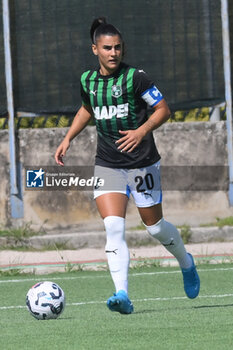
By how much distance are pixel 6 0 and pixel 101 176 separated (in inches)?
256

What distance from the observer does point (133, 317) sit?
25.0 ft

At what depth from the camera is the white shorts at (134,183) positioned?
26.7ft

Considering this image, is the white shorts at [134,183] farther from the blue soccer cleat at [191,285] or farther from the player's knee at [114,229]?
the blue soccer cleat at [191,285]

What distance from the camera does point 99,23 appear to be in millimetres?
8344

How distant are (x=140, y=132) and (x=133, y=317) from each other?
4.60ft

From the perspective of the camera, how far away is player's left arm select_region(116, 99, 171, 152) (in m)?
7.76

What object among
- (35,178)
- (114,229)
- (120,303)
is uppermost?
(114,229)

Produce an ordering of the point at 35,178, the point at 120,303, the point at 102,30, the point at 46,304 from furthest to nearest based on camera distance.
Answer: the point at 35,178 → the point at 102,30 → the point at 46,304 → the point at 120,303

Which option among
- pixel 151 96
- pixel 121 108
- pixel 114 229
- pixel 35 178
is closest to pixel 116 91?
pixel 121 108

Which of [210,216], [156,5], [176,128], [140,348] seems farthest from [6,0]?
[140,348]

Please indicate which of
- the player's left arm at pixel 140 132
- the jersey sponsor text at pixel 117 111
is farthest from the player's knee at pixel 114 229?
the jersey sponsor text at pixel 117 111

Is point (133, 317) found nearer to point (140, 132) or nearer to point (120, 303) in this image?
point (120, 303)

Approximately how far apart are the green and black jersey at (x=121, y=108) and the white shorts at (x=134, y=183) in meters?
0.05

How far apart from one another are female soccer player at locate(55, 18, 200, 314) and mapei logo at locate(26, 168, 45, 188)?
5886mm
